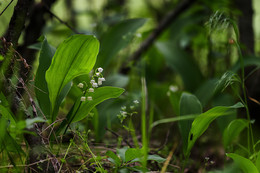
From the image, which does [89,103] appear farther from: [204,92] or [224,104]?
[204,92]

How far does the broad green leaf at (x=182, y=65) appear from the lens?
1.87m

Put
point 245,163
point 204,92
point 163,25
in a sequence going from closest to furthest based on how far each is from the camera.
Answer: point 245,163
point 204,92
point 163,25

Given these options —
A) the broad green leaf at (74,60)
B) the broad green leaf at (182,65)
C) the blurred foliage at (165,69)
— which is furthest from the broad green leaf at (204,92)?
the broad green leaf at (74,60)

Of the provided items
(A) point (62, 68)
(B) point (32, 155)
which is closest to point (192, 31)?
(A) point (62, 68)

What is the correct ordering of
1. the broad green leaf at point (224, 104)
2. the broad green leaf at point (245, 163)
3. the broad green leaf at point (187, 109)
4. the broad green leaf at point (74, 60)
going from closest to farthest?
the broad green leaf at point (245, 163) < the broad green leaf at point (74, 60) < the broad green leaf at point (187, 109) < the broad green leaf at point (224, 104)

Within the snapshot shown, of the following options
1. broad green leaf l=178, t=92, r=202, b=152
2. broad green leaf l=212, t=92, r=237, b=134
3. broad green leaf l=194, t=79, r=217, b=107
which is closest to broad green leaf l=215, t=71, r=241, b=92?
broad green leaf l=178, t=92, r=202, b=152

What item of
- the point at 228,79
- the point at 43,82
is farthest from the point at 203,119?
the point at 43,82

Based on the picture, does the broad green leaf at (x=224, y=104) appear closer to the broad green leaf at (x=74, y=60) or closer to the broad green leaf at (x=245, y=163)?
the broad green leaf at (x=245, y=163)

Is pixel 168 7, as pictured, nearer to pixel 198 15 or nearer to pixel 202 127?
pixel 198 15

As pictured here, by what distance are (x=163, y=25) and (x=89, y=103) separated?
152cm

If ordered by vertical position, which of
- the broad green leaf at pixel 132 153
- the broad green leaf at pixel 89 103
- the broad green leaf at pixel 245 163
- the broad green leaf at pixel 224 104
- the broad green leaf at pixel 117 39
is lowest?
the broad green leaf at pixel 224 104

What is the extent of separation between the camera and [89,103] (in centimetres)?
88

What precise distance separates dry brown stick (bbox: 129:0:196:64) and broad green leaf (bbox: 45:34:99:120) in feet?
4.24

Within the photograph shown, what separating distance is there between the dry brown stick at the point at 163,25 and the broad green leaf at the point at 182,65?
23 cm
